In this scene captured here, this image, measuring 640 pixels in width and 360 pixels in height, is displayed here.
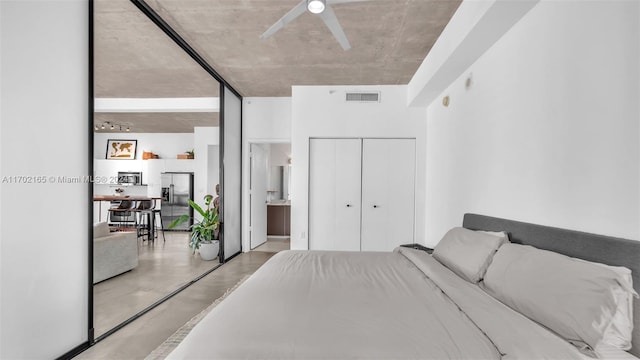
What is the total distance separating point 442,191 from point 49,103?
3.80 metres

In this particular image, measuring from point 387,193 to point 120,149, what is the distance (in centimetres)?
696

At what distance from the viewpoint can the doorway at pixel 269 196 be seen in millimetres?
5234

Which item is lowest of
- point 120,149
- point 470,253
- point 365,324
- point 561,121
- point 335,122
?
point 365,324

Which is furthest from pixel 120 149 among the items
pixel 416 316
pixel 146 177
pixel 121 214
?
pixel 416 316

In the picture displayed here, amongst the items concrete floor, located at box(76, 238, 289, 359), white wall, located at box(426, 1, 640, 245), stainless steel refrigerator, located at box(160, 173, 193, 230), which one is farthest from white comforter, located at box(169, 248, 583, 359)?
stainless steel refrigerator, located at box(160, 173, 193, 230)

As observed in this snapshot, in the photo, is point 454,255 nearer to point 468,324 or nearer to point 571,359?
point 468,324

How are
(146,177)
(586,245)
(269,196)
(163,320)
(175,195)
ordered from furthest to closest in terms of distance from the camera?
(269,196) → (146,177) → (175,195) → (163,320) → (586,245)

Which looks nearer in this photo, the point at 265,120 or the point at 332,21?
the point at 332,21

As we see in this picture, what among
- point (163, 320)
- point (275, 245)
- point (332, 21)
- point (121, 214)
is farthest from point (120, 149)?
point (332, 21)

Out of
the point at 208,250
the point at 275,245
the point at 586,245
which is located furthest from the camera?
the point at 275,245

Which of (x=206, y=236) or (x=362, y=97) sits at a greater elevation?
(x=362, y=97)

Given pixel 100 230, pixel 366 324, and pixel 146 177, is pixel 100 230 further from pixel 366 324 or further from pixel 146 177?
pixel 146 177

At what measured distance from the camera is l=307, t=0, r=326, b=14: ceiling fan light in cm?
193

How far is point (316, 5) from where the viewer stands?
1952 mm
